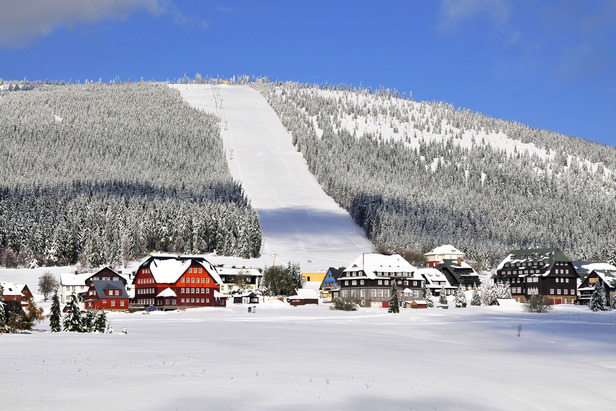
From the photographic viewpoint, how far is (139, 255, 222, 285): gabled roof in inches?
4220

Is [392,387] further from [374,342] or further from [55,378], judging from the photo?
[374,342]

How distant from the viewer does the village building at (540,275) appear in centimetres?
12000

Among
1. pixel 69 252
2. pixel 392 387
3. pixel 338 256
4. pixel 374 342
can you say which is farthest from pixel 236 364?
pixel 338 256

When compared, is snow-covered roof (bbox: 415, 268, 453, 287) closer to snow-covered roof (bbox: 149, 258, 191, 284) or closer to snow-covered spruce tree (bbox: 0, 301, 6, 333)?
snow-covered roof (bbox: 149, 258, 191, 284)

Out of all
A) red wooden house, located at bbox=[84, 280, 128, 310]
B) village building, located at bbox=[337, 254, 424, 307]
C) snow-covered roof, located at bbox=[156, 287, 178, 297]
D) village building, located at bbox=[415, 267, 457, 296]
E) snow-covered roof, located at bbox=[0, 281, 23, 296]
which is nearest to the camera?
snow-covered roof, located at bbox=[0, 281, 23, 296]

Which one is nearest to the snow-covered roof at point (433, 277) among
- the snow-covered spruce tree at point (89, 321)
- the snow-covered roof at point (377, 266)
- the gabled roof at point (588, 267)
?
the snow-covered roof at point (377, 266)

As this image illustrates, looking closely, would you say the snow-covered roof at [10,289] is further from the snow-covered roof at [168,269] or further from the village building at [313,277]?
the village building at [313,277]

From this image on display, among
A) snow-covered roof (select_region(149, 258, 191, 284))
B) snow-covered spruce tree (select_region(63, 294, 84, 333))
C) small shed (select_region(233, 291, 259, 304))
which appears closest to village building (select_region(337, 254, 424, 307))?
small shed (select_region(233, 291, 259, 304))

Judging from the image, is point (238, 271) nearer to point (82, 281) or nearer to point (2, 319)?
point (82, 281)

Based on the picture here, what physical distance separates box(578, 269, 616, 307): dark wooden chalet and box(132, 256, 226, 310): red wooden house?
2215 inches

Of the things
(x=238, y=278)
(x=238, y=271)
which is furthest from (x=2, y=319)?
(x=238, y=271)

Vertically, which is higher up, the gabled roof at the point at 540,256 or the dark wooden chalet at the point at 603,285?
the gabled roof at the point at 540,256

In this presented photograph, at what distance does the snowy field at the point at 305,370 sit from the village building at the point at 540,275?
Answer: 65.8 meters

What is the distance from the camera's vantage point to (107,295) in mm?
103250
